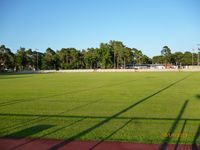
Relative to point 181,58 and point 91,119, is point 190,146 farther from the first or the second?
point 181,58

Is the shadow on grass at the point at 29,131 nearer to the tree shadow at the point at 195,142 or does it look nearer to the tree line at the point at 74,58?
the tree shadow at the point at 195,142

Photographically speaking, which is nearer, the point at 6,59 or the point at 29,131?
the point at 29,131

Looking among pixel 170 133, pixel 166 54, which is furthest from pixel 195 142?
pixel 166 54

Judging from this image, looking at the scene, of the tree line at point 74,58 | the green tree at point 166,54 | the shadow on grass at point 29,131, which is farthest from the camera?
the green tree at point 166,54

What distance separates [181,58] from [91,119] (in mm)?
182397

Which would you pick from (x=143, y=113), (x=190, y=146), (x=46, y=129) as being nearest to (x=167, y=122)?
(x=143, y=113)

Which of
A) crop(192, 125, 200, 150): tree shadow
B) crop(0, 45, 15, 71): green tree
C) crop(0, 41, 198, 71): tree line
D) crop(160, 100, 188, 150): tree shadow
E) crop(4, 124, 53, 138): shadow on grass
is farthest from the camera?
crop(0, 41, 198, 71): tree line

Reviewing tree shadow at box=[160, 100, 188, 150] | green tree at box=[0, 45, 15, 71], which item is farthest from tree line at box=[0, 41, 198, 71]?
tree shadow at box=[160, 100, 188, 150]

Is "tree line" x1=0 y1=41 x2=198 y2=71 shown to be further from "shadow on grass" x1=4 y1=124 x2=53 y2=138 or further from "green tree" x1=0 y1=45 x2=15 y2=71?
"shadow on grass" x1=4 y1=124 x2=53 y2=138

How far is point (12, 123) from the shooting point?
11.5 meters

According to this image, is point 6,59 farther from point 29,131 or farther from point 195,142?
point 195,142

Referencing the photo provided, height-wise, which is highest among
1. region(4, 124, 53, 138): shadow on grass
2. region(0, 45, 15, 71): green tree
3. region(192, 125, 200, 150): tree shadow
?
region(0, 45, 15, 71): green tree

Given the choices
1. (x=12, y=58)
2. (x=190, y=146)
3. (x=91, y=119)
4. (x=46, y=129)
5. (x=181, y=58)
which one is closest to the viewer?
(x=190, y=146)

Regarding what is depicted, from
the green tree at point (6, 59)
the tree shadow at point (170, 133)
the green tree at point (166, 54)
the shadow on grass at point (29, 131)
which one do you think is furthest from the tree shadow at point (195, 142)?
the green tree at point (166, 54)
